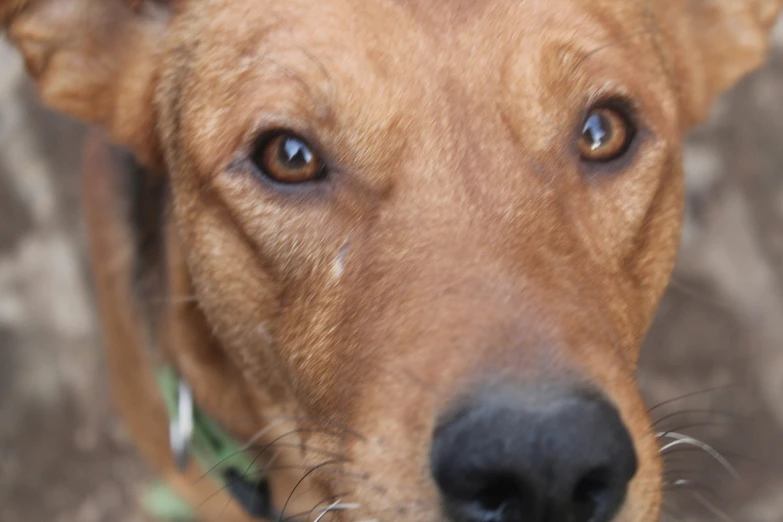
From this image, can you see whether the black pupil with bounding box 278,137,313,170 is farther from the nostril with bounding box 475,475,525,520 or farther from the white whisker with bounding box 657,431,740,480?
the white whisker with bounding box 657,431,740,480

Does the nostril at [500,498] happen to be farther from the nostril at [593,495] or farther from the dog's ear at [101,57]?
the dog's ear at [101,57]

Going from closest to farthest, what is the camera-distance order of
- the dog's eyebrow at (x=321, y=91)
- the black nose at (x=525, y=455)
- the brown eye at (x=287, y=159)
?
the black nose at (x=525, y=455), the dog's eyebrow at (x=321, y=91), the brown eye at (x=287, y=159)

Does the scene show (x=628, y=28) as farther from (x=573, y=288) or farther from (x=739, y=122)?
(x=739, y=122)

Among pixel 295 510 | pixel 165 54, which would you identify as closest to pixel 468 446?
pixel 295 510

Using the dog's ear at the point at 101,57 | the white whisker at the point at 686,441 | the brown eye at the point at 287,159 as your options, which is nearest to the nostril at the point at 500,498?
the white whisker at the point at 686,441

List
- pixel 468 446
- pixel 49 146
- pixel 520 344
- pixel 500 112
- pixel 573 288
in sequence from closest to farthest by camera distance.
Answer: pixel 468 446 → pixel 520 344 → pixel 573 288 → pixel 500 112 → pixel 49 146

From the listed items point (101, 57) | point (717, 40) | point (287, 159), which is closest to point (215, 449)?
point (287, 159)

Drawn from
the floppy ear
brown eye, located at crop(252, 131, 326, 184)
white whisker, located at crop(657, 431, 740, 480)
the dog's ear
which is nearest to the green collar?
the dog's ear
